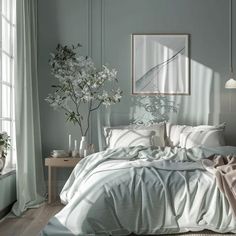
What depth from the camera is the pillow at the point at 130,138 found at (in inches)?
221

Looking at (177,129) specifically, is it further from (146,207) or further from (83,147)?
(146,207)

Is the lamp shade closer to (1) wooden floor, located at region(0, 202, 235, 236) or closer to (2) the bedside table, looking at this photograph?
(2) the bedside table

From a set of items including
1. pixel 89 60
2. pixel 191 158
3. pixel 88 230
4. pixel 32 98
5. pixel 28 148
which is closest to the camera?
pixel 88 230

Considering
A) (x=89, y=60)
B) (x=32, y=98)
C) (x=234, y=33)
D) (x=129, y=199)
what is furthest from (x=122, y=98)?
(x=129, y=199)

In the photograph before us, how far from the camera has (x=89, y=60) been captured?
20.2ft

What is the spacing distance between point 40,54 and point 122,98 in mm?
1334

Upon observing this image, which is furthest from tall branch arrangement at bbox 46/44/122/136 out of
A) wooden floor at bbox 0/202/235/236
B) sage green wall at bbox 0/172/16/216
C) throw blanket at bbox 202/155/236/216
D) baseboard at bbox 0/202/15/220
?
throw blanket at bbox 202/155/236/216

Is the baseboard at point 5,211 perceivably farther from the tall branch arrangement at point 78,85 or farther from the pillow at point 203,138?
the pillow at point 203,138

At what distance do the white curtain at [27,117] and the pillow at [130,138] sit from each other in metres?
1.02

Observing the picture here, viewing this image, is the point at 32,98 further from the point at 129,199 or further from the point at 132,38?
the point at 129,199

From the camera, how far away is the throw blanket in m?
3.54

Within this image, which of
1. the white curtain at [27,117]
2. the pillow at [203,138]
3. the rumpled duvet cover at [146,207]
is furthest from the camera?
the pillow at [203,138]

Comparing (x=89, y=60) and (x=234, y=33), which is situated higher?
(x=234, y=33)

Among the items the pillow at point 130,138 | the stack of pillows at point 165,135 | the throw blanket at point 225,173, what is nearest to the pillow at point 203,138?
the stack of pillows at point 165,135
